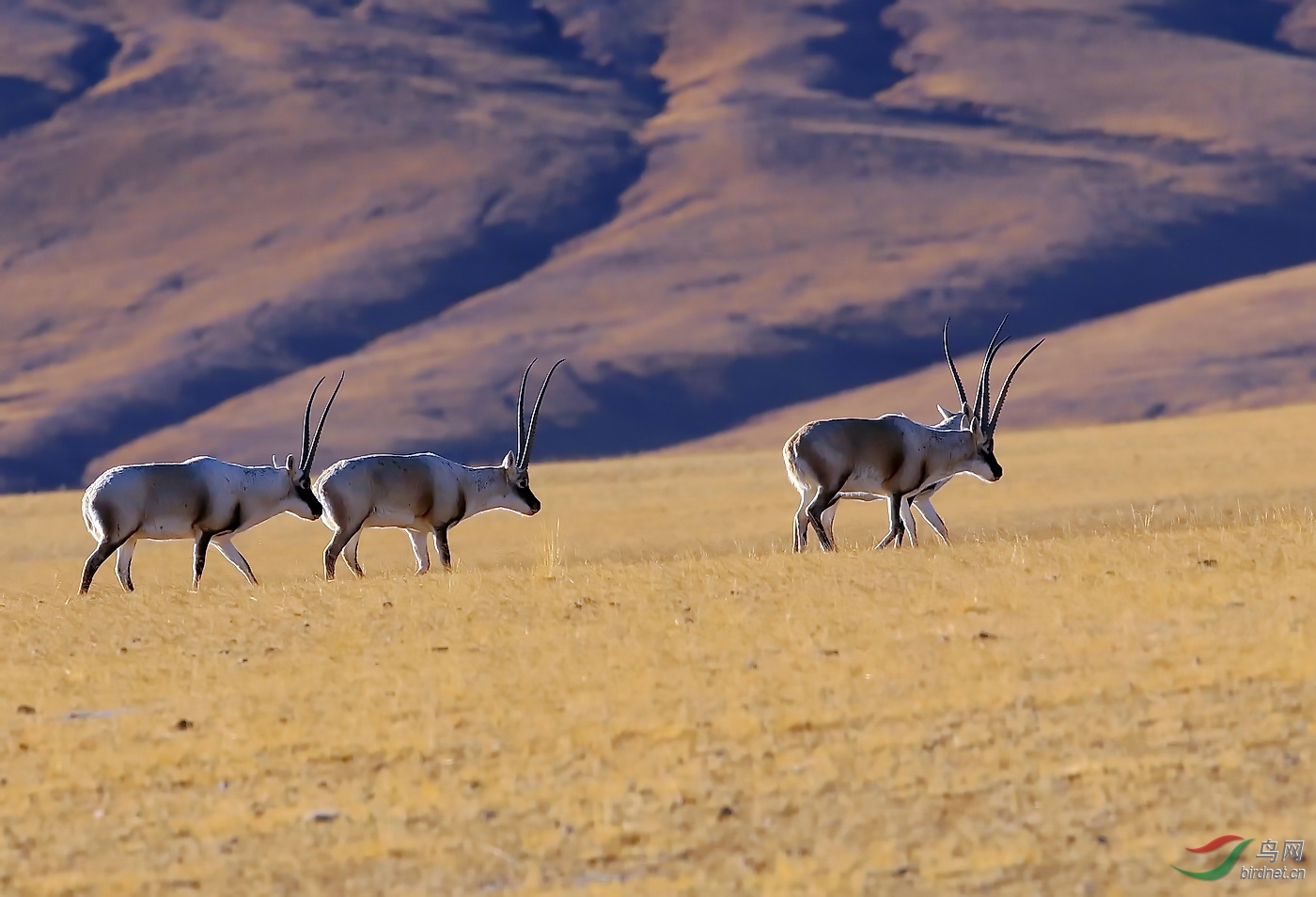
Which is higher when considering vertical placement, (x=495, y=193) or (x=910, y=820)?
(x=910, y=820)

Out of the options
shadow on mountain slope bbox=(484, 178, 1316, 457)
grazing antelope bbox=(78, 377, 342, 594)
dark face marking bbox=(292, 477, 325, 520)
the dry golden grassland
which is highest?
the dry golden grassland

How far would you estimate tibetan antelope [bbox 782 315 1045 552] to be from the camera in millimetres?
18016

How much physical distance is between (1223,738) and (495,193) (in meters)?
129

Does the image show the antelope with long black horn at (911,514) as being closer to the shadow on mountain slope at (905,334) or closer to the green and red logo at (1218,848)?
the green and red logo at (1218,848)

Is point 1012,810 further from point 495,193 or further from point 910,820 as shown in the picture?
point 495,193

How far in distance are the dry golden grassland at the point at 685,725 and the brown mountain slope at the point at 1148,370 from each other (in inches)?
3221

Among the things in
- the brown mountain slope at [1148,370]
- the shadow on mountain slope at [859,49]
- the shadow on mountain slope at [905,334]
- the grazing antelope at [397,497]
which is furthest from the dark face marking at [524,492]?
the shadow on mountain slope at [859,49]

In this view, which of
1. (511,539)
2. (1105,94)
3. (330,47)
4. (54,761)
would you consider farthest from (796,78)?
(54,761)

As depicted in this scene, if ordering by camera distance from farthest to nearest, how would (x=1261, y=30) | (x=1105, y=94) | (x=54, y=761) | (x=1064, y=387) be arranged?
1. (x=1261, y=30)
2. (x=1105, y=94)
3. (x=1064, y=387)
4. (x=54, y=761)

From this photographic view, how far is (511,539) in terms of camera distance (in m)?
32.8

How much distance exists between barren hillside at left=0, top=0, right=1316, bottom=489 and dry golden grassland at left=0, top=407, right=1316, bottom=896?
290 ft

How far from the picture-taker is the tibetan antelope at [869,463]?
59.1ft

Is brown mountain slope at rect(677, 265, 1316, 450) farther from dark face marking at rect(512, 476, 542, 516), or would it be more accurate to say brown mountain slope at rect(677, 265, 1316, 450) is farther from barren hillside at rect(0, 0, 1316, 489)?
dark face marking at rect(512, 476, 542, 516)

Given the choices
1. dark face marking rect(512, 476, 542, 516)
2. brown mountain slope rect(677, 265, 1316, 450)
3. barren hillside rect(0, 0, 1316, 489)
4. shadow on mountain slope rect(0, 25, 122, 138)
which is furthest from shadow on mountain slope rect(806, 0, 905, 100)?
dark face marking rect(512, 476, 542, 516)
